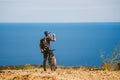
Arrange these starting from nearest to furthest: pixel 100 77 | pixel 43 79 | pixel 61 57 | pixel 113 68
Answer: pixel 43 79
pixel 100 77
pixel 113 68
pixel 61 57

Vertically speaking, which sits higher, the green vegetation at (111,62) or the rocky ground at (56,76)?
the green vegetation at (111,62)

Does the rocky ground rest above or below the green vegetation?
below

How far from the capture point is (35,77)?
17.8 metres

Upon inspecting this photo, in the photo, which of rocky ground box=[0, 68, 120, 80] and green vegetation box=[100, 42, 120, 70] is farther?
green vegetation box=[100, 42, 120, 70]

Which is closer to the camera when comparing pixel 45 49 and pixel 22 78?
pixel 22 78

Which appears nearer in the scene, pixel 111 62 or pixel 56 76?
pixel 56 76

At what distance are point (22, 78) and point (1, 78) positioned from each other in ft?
4.59

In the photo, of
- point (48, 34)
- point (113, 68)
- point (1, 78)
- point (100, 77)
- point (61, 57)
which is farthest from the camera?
point (61, 57)

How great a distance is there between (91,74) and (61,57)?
107 m

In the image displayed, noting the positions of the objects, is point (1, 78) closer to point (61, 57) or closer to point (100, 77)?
point (100, 77)

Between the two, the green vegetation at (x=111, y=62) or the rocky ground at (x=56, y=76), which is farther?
the green vegetation at (x=111, y=62)

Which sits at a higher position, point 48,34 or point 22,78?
point 48,34

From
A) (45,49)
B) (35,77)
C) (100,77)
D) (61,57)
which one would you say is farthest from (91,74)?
(61,57)

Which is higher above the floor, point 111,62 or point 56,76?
point 111,62
